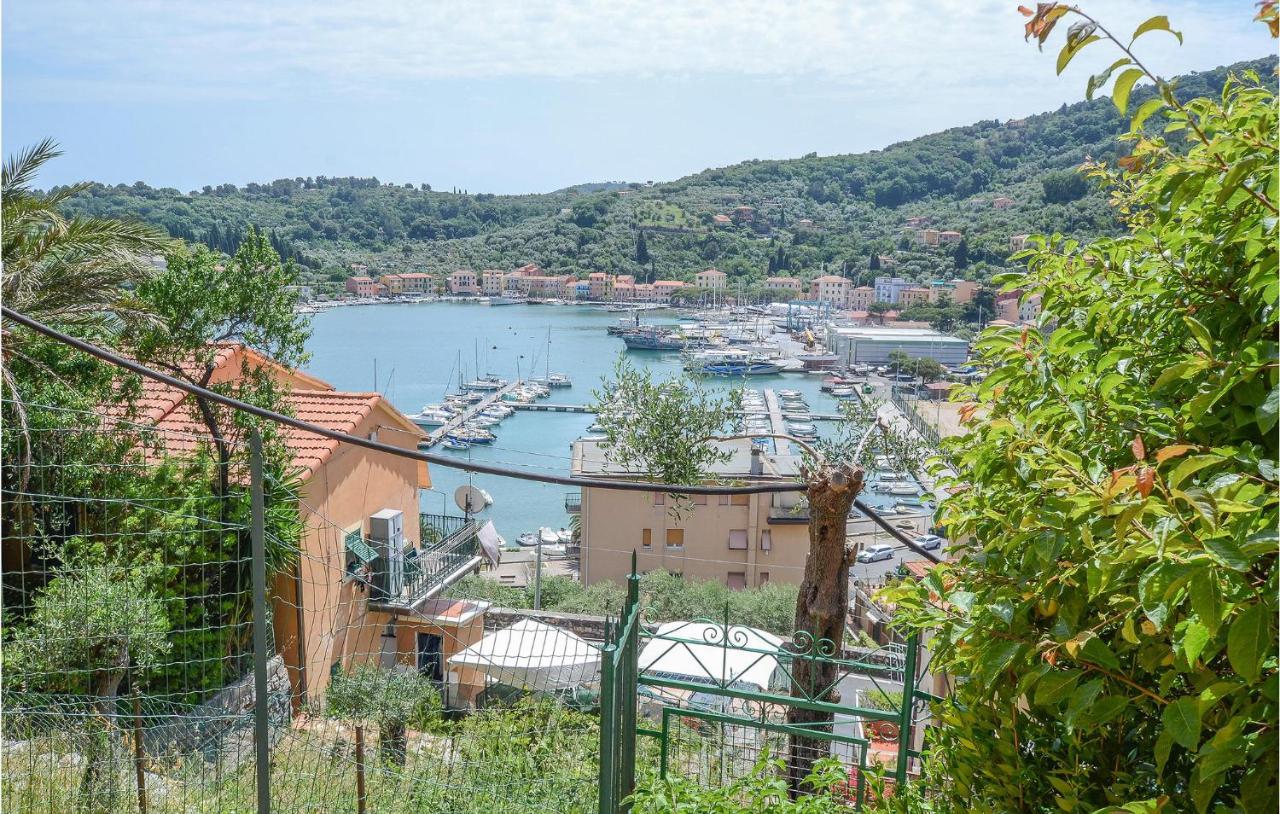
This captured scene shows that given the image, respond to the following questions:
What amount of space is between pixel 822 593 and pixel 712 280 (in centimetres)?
5261

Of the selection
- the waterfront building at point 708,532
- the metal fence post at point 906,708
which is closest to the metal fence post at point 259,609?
the metal fence post at point 906,708

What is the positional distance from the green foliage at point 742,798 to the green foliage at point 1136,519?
25.7 inches

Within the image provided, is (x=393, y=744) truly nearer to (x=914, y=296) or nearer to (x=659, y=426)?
(x=659, y=426)

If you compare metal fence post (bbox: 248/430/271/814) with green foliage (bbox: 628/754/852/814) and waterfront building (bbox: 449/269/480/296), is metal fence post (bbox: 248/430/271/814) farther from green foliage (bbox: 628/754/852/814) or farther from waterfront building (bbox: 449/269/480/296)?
waterfront building (bbox: 449/269/480/296)

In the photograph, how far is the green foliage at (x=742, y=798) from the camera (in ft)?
7.50

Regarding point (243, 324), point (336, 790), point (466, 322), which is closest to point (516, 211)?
point (466, 322)

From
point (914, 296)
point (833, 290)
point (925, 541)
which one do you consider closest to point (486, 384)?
point (914, 296)

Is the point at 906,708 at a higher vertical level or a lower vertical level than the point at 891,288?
lower

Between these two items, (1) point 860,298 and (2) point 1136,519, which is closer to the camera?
(2) point 1136,519

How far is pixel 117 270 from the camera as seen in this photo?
7.41 metres

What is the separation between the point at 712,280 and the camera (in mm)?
54812

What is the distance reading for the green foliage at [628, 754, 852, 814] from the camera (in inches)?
90.0

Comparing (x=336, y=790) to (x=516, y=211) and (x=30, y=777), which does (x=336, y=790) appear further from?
(x=516, y=211)

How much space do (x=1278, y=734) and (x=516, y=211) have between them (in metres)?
67.9
